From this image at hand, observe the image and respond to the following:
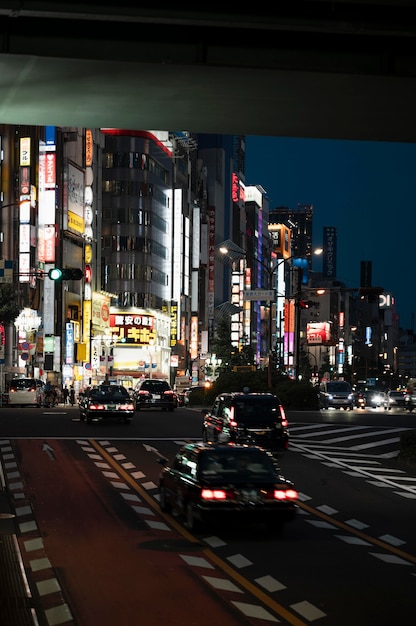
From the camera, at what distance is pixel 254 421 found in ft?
100

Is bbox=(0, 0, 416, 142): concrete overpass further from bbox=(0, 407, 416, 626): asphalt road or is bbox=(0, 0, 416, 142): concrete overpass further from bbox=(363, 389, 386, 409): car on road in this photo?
bbox=(363, 389, 386, 409): car on road

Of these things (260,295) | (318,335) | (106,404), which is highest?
(318,335)

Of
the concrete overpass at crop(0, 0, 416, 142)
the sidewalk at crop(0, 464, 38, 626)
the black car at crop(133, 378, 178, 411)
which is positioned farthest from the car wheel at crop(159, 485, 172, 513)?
the black car at crop(133, 378, 178, 411)

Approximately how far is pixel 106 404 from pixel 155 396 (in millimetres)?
14235

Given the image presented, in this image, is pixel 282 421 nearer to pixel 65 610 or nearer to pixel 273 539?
pixel 273 539

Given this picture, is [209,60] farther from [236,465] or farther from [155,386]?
[155,386]

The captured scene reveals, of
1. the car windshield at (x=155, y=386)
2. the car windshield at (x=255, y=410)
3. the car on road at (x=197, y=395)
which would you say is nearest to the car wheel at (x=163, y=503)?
the car windshield at (x=255, y=410)

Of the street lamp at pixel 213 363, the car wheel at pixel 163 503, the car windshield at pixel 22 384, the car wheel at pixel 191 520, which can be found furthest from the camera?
the street lamp at pixel 213 363

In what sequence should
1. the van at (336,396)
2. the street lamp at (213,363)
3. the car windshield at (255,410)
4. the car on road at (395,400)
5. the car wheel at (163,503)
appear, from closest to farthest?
1. the car wheel at (163,503)
2. the car windshield at (255,410)
3. the van at (336,396)
4. the car on road at (395,400)
5. the street lamp at (213,363)

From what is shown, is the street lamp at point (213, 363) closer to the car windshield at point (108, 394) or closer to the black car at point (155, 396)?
the black car at point (155, 396)

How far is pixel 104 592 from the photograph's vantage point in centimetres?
1290

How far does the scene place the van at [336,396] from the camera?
6888 centimetres

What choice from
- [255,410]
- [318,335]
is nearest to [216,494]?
[255,410]

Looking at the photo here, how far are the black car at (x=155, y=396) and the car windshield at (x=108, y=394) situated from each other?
41.4ft
